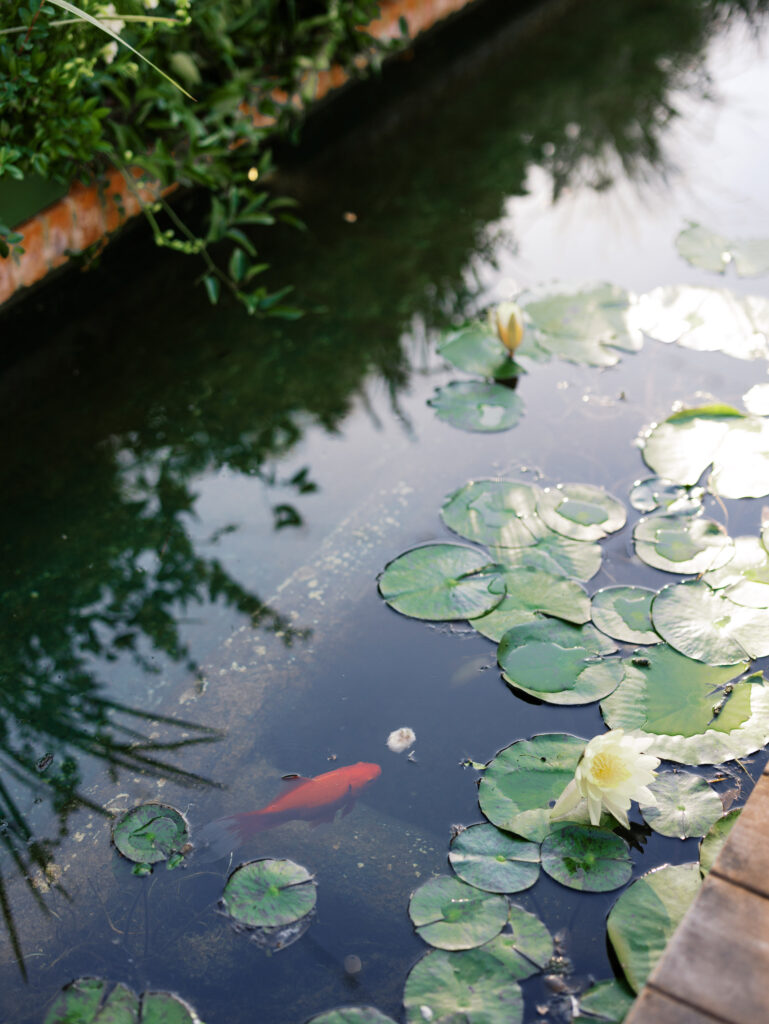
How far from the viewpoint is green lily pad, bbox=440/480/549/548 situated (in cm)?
185

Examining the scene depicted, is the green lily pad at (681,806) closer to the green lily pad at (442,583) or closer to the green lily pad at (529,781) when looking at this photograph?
the green lily pad at (529,781)

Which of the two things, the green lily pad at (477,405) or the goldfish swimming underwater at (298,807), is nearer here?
the goldfish swimming underwater at (298,807)

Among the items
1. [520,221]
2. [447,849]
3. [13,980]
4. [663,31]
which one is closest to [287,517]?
[447,849]

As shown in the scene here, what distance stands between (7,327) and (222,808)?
163 cm

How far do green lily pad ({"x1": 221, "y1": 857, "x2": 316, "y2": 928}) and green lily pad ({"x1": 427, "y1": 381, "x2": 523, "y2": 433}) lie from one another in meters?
1.18

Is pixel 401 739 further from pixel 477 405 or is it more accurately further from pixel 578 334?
pixel 578 334

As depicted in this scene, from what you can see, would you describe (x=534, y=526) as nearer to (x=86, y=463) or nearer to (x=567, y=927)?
(x=567, y=927)

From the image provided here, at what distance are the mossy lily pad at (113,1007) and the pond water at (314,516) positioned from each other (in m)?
0.02

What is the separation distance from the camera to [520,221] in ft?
9.66

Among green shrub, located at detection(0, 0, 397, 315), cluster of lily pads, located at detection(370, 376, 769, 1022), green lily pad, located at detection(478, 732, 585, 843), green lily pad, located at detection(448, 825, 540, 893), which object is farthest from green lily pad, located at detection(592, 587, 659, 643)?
green shrub, located at detection(0, 0, 397, 315)

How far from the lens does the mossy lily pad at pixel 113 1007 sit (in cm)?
117

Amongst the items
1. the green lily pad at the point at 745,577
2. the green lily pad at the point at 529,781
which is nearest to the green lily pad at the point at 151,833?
the green lily pad at the point at 529,781

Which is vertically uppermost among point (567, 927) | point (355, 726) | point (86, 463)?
point (86, 463)

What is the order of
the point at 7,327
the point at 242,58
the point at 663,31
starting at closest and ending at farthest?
1. the point at 7,327
2. the point at 242,58
3. the point at 663,31
